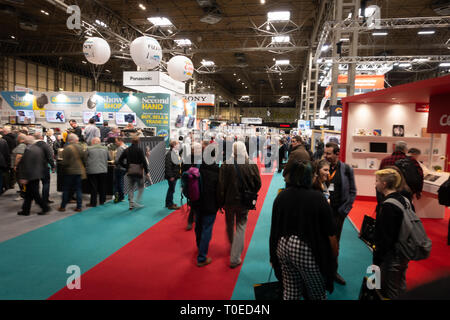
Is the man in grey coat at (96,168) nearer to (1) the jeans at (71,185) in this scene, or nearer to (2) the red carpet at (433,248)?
(1) the jeans at (71,185)

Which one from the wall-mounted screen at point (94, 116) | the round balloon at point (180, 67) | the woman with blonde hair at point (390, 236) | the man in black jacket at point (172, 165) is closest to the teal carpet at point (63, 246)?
the man in black jacket at point (172, 165)

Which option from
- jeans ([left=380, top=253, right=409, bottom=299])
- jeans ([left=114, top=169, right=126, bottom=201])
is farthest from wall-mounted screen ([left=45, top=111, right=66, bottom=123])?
jeans ([left=380, top=253, right=409, bottom=299])

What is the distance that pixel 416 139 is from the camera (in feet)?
22.4

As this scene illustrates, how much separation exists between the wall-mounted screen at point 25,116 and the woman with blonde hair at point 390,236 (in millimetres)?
16112

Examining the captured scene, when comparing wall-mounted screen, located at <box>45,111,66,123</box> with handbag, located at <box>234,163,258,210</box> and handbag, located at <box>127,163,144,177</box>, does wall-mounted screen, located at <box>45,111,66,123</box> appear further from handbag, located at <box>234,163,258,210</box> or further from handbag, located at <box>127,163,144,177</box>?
handbag, located at <box>234,163,258,210</box>

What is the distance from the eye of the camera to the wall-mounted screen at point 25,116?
45.2 ft

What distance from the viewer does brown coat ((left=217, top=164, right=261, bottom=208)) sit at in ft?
11.1

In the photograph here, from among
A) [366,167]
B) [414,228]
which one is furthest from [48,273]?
[366,167]

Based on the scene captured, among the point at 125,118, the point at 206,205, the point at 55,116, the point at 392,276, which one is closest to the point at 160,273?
the point at 206,205

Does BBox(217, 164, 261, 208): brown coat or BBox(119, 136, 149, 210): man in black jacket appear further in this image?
BBox(119, 136, 149, 210): man in black jacket

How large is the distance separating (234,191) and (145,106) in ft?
31.6

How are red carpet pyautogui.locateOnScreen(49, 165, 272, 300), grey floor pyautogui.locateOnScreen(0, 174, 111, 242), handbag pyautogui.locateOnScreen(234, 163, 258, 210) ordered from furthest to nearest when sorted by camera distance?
grey floor pyautogui.locateOnScreen(0, 174, 111, 242), handbag pyautogui.locateOnScreen(234, 163, 258, 210), red carpet pyautogui.locateOnScreen(49, 165, 272, 300)

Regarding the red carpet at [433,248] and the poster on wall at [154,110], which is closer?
the red carpet at [433,248]

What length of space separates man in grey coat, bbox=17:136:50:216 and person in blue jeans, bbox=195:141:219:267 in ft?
11.8
